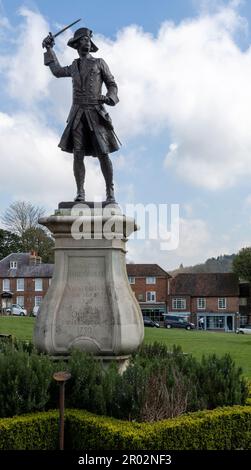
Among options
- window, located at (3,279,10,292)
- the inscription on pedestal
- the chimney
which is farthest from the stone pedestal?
window, located at (3,279,10,292)

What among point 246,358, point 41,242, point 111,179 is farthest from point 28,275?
point 111,179

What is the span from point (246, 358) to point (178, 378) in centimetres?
1349

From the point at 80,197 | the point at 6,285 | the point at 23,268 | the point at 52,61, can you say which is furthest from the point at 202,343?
the point at 6,285

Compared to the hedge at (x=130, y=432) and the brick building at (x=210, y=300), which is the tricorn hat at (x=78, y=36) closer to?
the hedge at (x=130, y=432)

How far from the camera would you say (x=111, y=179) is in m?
9.77

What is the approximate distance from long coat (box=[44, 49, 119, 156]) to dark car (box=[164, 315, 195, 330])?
165ft

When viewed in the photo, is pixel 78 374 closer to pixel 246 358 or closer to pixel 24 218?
pixel 246 358

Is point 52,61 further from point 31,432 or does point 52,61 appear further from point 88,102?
point 31,432

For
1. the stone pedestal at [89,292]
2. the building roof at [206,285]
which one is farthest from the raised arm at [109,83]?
the building roof at [206,285]

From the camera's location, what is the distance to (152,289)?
64.9m

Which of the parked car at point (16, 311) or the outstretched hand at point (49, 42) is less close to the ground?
the outstretched hand at point (49, 42)

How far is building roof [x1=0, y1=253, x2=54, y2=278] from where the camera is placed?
62781mm

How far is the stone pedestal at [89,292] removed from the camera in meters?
8.73

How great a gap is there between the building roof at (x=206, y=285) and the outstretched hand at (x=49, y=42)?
184ft
